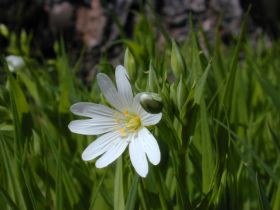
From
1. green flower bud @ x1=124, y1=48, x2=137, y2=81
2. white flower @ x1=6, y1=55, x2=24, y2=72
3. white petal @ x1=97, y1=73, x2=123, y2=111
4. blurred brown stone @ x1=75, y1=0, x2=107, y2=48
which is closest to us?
white petal @ x1=97, y1=73, x2=123, y2=111

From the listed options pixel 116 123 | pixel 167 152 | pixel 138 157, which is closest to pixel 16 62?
pixel 167 152

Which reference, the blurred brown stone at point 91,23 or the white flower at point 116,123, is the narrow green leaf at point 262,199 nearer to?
the white flower at point 116,123

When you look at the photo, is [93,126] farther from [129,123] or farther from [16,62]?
[16,62]

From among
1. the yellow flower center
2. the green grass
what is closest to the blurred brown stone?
the green grass

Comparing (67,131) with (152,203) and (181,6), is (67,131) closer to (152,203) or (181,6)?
(152,203)

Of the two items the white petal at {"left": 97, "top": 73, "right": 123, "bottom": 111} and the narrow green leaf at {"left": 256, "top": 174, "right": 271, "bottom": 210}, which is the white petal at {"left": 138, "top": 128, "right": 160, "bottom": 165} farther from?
the narrow green leaf at {"left": 256, "top": 174, "right": 271, "bottom": 210}

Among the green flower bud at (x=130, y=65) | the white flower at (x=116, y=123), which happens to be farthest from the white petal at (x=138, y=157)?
the green flower bud at (x=130, y=65)
